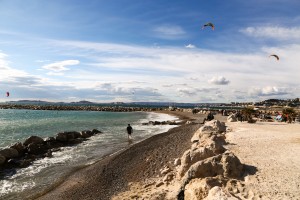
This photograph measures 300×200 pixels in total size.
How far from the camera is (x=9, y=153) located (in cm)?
2266

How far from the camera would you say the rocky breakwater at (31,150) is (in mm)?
20984

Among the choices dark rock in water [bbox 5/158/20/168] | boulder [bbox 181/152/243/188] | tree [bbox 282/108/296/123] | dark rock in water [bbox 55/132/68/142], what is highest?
tree [bbox 282/108/296/123]

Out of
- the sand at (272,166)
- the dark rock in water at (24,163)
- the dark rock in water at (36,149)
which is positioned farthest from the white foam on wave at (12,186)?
the sand at (272,166)

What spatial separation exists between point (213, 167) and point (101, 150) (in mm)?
15486

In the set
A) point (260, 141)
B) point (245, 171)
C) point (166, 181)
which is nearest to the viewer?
point (245, 171)

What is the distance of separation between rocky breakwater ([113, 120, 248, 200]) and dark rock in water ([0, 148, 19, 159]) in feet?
41.3

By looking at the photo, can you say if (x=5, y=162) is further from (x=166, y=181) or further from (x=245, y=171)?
(x=245, y=171)

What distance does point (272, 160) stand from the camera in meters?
13.9

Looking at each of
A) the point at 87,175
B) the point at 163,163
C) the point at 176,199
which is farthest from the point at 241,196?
the point at 87,175

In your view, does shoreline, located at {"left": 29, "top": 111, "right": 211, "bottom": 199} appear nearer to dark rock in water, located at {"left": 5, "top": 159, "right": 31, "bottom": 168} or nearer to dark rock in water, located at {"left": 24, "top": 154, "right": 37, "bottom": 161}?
dark rock in water, located at {"left": 5, "top": 159, "right": 31, "bottom": 168}

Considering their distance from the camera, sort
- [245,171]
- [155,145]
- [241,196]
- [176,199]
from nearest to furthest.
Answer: [241,196]
[176,199]
[245,171]
[155,145]

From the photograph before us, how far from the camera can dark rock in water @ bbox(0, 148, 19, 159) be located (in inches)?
874

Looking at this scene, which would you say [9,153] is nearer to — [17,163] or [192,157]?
[17,163]

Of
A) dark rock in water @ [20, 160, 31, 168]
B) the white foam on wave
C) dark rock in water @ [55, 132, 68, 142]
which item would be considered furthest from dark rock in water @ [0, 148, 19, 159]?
dark rock in water @ [55, 132, 68, 142]
